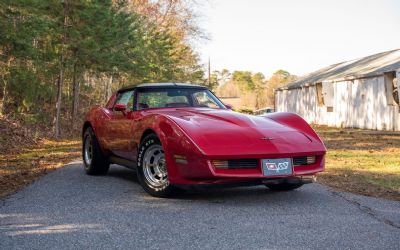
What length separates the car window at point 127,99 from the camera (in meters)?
7.00

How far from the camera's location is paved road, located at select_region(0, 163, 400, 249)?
382cm

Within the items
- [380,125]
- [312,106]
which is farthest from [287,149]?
[312,106]

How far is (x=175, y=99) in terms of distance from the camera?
685 cm

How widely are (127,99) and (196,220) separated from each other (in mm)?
3091

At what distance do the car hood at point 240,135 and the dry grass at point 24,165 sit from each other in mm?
2821

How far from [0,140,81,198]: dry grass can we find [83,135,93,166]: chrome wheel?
85 centimetres

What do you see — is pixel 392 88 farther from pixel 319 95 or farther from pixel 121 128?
pixel 121 128

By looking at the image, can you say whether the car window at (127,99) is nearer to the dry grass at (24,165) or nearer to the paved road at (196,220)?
the paved road at (196,220)

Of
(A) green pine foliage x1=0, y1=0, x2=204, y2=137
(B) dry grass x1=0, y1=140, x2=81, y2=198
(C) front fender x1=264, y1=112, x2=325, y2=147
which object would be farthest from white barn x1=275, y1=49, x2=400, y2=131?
(C) front fender x1=264, y1=112, x2=325, y2=147

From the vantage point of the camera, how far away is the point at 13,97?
66.3ft

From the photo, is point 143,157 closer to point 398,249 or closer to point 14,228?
point 14,228

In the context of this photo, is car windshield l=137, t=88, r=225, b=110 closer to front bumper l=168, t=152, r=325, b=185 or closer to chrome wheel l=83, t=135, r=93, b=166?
front bumper l=168, t=152, r=325, b=185

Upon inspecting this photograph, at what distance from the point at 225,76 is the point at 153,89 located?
171m

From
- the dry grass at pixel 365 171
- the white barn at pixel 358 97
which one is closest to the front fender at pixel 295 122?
the dry grass at pixel 365 171
